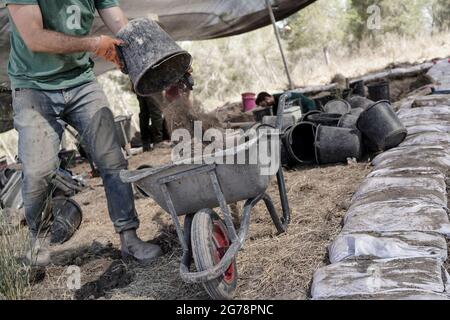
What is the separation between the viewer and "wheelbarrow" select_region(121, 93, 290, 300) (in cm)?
224

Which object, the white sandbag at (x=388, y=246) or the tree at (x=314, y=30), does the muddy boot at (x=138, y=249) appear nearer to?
the white sandbag at (x=388, y=246)

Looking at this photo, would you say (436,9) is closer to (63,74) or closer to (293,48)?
(293,48)

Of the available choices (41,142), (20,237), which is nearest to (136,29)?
(41,142)

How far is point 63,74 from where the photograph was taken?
113 inches

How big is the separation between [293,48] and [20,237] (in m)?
18.7

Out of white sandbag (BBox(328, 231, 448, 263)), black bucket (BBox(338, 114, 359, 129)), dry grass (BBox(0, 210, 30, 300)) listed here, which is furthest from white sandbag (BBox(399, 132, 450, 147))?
dry grass (BBox(0, 210, 30, 300))

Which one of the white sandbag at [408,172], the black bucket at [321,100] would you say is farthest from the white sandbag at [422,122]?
the black bucket at [321,100]

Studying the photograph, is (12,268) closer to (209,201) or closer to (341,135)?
(209,201)

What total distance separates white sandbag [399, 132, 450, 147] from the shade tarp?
3.18 m

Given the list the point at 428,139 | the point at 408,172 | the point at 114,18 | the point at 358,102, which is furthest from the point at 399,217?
the point at 358,102

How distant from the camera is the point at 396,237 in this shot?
2.43 m

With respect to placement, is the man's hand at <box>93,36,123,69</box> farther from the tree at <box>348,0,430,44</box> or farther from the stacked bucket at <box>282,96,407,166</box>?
the tree at <box>348,0,430,44</box>

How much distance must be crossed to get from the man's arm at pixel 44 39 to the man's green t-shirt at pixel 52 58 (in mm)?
159

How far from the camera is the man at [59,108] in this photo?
271cm
